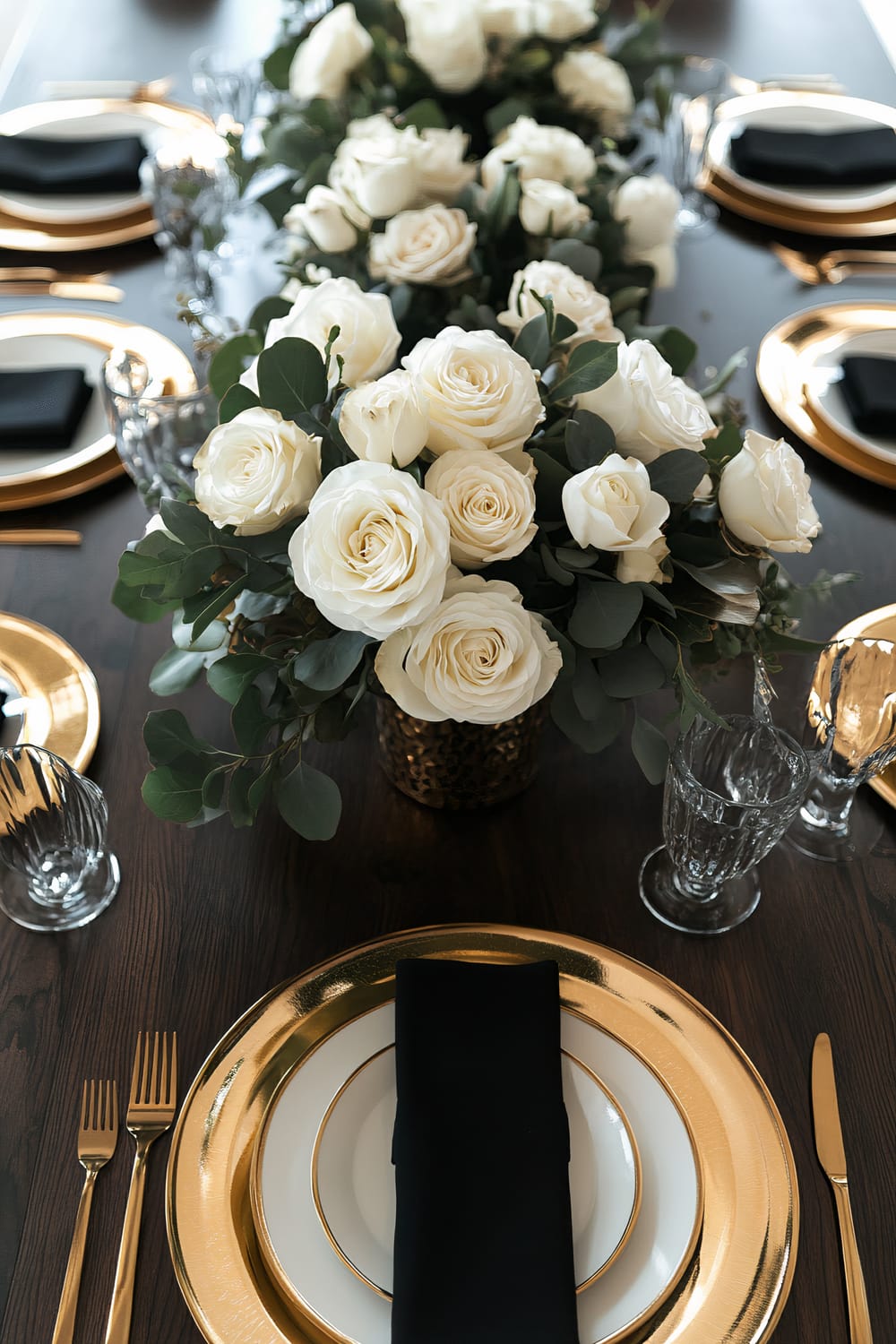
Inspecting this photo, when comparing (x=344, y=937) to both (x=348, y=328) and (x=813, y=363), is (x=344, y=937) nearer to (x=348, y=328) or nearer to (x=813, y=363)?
(x=348, y=328)

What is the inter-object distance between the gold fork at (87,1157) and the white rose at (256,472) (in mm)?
386

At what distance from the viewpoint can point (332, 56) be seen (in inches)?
51.6

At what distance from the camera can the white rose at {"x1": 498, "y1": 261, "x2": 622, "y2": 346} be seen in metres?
0.86

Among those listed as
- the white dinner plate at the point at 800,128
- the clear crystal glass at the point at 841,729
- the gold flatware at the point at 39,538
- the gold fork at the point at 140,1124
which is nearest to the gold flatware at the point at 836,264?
the white dinner plate at the point at 800,128

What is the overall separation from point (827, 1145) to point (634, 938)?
0.19 m

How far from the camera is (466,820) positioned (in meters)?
0.88

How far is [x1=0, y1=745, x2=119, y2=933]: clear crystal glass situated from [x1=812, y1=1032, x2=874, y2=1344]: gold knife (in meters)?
0.54

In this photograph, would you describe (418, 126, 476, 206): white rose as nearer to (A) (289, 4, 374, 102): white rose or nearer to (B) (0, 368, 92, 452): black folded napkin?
(A) (289, 4, 374, 102): white rose

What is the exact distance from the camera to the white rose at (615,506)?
2.06ft

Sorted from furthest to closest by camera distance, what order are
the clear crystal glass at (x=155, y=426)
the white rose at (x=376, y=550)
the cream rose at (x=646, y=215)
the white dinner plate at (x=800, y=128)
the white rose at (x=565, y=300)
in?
the white dinner plate at (x=800, y=128)
the cream rose at (x=646, y=215)
the clear crystal glass at (x=155, y=426)
the white rose at (x=565, y=300)
the white rose at (x=376, y=550)

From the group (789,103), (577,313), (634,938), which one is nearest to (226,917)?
(634,938)

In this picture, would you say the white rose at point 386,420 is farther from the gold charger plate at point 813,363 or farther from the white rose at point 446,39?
the white rose at point 446,39

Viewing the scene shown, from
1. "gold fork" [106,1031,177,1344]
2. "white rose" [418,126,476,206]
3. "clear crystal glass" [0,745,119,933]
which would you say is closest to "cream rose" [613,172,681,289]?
"white rose" [418,126,476,206]

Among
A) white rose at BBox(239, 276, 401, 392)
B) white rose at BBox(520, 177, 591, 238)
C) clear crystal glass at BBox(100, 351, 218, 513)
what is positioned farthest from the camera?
white rose at BBox(520, 177, 591, 238)
